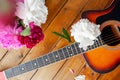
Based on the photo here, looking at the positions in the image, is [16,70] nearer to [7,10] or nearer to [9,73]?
[9,73]

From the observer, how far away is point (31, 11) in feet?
2.85

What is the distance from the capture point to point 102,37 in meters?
0.99

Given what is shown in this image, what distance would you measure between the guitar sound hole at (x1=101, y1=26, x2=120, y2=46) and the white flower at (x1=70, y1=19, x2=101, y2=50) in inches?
2.8

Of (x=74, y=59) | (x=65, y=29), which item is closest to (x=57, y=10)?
(x=65, y=29)

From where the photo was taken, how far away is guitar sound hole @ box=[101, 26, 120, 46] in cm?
100

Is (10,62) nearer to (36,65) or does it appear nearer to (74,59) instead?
(36,65)

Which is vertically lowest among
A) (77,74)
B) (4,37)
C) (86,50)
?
(77,74)

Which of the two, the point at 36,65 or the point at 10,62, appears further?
the point at 10,62

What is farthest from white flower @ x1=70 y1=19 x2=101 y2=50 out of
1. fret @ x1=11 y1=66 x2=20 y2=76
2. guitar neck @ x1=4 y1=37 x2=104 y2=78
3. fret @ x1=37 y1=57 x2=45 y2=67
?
fret @ x1=11 y1=66 x2=20 y2=76

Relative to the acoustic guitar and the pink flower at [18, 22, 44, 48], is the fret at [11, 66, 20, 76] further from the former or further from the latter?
the pink flower at [18, 22, 44, 48]

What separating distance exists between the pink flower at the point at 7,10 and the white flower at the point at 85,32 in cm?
28

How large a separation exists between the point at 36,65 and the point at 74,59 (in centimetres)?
18

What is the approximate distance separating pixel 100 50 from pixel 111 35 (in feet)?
0.24

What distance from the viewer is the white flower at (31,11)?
0.80m
